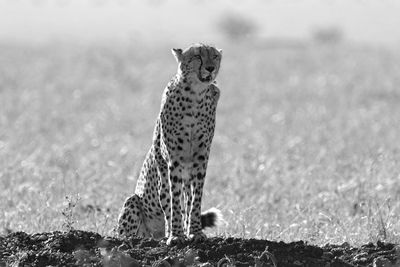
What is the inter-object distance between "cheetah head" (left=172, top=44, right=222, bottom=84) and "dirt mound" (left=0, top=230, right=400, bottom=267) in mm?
913

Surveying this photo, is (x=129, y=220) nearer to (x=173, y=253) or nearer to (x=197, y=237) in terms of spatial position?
(x=197, y=237)

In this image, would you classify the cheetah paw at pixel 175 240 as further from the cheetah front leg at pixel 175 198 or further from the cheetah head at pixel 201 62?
the cheetah head at pixel 201 62

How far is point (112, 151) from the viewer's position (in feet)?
38.5

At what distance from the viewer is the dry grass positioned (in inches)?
283

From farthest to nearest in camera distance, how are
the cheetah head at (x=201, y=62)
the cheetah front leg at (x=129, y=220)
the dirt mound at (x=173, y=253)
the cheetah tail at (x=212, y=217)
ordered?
the cheetah tail at (x=212, y=217)
the cheetah front leg at (x=129, y=220)
the cheetah head at (x=201, y=62)
the dirt mound at (x=173, y=253)

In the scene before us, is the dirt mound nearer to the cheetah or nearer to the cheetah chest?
the cheetah

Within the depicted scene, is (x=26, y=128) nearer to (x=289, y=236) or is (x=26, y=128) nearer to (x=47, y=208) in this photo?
(x=47, y=208)

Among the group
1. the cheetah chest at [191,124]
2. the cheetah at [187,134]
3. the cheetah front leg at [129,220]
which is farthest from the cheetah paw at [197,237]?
the cheetah front leg at [129,220]

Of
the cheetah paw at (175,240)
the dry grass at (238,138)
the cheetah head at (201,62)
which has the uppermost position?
the dry grass at (238,138)

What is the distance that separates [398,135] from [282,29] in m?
30.8

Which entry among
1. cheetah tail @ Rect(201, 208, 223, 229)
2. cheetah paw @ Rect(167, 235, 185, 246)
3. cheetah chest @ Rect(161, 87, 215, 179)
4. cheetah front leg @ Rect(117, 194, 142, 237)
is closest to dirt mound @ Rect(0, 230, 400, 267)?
cheetah paw @ Rect(167, 235, 185, 246)

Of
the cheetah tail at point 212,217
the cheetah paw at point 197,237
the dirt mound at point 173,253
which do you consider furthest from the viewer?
the cheetah tail at point 212,217

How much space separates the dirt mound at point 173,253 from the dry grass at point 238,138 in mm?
382

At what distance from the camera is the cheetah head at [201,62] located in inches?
210
